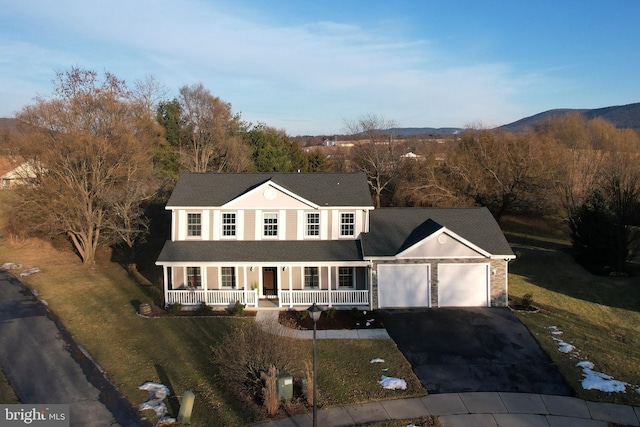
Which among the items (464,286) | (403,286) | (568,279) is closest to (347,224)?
(403,286)

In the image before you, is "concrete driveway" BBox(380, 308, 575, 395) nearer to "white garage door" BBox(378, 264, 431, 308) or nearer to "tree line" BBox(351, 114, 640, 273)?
"white garage door" BBox(378, 264, 431, 308)

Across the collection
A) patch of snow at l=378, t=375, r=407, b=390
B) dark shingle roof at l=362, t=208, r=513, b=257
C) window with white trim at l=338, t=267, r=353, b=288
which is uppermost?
dark shingle roof at l=362, t=208, r=513, b=257

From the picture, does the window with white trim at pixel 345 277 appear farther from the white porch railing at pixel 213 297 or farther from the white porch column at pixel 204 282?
the white porch column at pixel 204 282

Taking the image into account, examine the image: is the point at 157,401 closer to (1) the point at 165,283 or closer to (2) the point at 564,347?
(1) the point at 165,283

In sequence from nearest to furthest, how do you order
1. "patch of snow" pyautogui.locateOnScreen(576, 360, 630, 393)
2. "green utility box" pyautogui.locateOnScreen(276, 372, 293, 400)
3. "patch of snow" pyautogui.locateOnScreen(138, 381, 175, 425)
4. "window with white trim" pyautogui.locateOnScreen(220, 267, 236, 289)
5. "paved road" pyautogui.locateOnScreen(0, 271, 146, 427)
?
1. "patch of snow" pyautogui.locateOnScreen(138, 381, 175, 425)
2. "paved road" pyautogui.locateOnScreen(0, 271, 146, 427)
3. "green utility box" pyautogui.locateOnScreen(276, 372, 293, 400)
4. "patch of snow" pyautogui.locateOnScreen(576, 360, 630, 393)
5. "window with white trim" pyautogui.locateOnScreen(220, 267, 236, 289)

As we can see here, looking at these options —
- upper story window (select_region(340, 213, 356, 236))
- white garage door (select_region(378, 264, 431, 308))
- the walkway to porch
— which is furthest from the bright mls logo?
upper story window (select_region(340, 213, 356, 236))

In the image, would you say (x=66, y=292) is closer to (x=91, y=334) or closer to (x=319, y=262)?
(x=91, y=334)

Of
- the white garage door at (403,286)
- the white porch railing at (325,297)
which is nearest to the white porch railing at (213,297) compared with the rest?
the white porch railing at (325,297)
